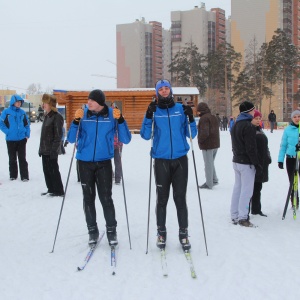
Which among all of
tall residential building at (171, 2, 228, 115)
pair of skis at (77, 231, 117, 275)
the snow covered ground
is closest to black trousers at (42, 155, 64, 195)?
the snow covered ground

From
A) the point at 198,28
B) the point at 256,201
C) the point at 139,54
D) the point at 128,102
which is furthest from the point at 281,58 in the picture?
the point at 139,54

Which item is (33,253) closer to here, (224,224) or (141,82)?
(224,224)

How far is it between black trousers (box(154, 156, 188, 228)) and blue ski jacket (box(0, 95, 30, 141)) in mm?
5536

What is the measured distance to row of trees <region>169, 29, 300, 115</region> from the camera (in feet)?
175

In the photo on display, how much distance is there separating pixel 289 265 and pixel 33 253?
9.50ft

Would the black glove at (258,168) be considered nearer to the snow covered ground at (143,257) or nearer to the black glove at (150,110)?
the snow covered ground at (143,257)

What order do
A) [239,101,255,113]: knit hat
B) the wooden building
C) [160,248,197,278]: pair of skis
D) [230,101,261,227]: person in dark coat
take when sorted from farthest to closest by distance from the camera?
the wooden building → [239,101,255,113]: knit hat → [230,101,261,227]: person in dark coat → [160,248,197,278]: pair of skis

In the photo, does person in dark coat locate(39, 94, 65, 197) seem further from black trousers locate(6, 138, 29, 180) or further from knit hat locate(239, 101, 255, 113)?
knit hat locate(239, 101, 255, 113)

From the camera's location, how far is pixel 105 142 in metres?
4.85

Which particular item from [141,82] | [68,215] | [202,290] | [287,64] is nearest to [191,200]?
[68,215]

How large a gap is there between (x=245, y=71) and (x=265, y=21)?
19.0m

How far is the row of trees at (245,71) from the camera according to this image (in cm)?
5347

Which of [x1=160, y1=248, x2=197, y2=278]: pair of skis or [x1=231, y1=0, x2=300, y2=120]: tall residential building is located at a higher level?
[x1=231, y1=0, x2=300, y2=120]: tall residential building

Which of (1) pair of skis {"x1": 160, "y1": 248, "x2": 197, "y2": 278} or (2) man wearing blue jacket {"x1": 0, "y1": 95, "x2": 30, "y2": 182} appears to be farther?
(2) man wearing blue jacket {"x1": 0, "y1": 95, "x2": 30, "y2": 182}
